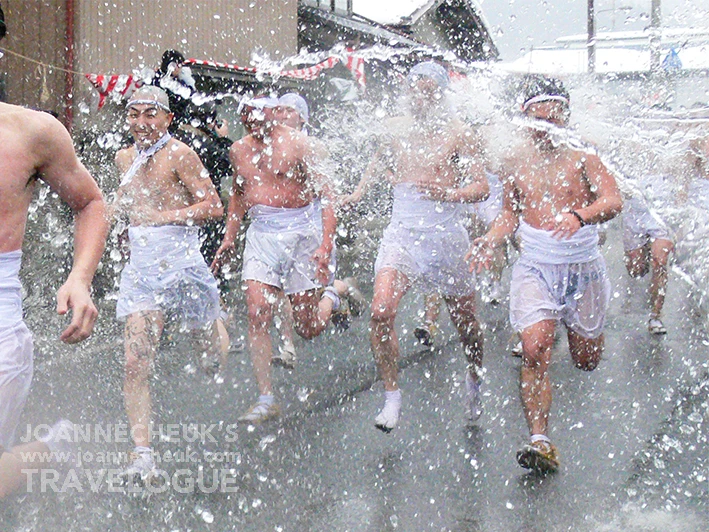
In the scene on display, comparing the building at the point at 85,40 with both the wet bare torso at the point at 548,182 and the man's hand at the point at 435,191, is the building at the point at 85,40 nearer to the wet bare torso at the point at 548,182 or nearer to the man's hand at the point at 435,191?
the man's hand at the point at 435,191

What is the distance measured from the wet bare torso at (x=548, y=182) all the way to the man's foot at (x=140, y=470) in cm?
218

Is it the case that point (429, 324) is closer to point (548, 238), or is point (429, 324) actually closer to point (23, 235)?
point (548, 238)

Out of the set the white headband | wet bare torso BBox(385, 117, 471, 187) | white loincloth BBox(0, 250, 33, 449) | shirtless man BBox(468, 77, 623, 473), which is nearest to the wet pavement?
shirtless man BBox(468, 77, 623, 473)

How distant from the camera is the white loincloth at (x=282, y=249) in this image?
5664 millimetres

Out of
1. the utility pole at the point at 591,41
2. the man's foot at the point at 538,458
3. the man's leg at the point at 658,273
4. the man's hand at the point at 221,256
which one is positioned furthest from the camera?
the utility pole at the point at 591,41

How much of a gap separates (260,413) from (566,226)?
1886 mm

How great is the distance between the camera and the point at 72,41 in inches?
440

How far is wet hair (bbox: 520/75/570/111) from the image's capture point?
457 cm

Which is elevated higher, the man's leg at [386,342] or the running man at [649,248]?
the running man at [649,248]

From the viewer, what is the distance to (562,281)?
4762 millimetres

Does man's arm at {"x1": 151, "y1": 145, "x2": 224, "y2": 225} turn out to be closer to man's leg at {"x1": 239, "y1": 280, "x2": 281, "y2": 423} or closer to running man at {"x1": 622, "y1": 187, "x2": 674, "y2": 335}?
man's leg at {"x1": 239, "y1": 280, "x2": 281, "y2": 423}

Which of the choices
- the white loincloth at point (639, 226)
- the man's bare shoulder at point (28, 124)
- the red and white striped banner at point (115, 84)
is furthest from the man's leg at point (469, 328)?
the red and white striped banner at point (115, 84)

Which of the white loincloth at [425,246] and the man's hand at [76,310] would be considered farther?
the white loincloth at [425,246]

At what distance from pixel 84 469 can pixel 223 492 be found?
0.70 m
